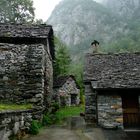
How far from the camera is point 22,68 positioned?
40.7 ft

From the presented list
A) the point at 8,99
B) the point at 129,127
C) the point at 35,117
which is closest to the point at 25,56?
the point at 8,99

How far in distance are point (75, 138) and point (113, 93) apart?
4.46 meters

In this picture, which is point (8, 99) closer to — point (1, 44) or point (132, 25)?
point (1, 44)

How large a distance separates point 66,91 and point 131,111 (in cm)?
1538

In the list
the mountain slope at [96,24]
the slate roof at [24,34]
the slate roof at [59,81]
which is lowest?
the slate roof at [59,81]

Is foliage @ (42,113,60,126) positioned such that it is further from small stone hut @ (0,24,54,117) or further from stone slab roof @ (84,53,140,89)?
stone slab roof @ (84,53,140,89)

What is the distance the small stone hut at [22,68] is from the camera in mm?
12016

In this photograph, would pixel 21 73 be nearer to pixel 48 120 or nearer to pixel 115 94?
pixel 48 120

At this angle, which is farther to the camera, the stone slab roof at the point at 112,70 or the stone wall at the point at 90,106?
the stone wall at the point at 90,106

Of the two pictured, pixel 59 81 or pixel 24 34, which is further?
pixel 59 81

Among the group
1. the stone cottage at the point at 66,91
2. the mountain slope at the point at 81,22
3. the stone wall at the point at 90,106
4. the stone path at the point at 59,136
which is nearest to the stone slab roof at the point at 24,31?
the stone wall at the point at 90,106

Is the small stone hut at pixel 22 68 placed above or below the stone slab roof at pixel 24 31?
below

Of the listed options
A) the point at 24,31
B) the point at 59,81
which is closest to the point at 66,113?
the point at 59,81

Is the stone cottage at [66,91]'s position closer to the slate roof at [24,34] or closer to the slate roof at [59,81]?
the slate roof at [59,81]
